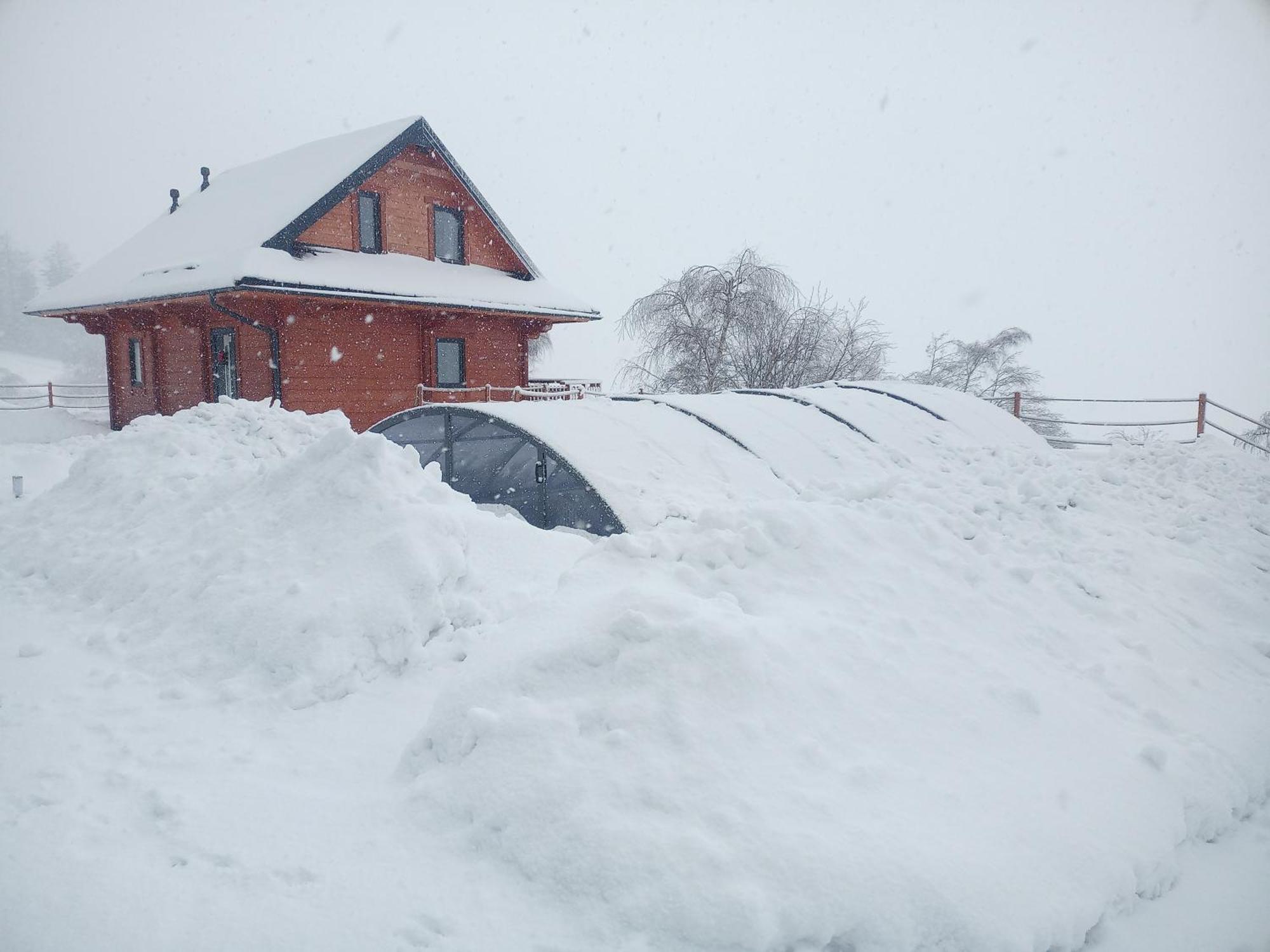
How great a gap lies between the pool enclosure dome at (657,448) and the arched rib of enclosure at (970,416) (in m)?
0.07

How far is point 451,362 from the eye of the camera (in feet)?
55.6

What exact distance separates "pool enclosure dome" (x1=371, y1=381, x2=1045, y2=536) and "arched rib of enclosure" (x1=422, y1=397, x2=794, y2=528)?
0.6 inches

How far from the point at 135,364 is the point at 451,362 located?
26.7 ft

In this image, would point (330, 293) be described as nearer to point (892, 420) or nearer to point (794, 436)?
point (794, 436)

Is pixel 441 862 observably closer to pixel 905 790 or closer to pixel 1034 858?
pixel 905 790

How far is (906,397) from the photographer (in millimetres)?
11547

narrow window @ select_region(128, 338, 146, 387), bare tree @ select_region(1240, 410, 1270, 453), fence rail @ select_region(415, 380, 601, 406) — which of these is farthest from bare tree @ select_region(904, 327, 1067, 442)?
narrow window @ select_region(128, 338, 146, 387)

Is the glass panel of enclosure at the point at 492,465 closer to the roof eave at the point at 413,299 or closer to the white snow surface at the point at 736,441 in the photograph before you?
the white snow surface at the point at 736,441

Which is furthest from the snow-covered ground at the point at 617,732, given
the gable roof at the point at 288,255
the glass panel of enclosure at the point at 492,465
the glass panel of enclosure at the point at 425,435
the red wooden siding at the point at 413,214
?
the red wooden siding at the point at 413,214

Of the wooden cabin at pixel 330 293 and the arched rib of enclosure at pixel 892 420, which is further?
the wooden cabin at pixel 330 293

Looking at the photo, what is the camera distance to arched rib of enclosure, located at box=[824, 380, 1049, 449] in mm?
10523

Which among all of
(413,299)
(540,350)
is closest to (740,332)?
(413,299)

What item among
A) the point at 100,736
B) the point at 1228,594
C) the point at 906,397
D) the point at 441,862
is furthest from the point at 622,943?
the point at 906,397

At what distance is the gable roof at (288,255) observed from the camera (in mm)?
13758
